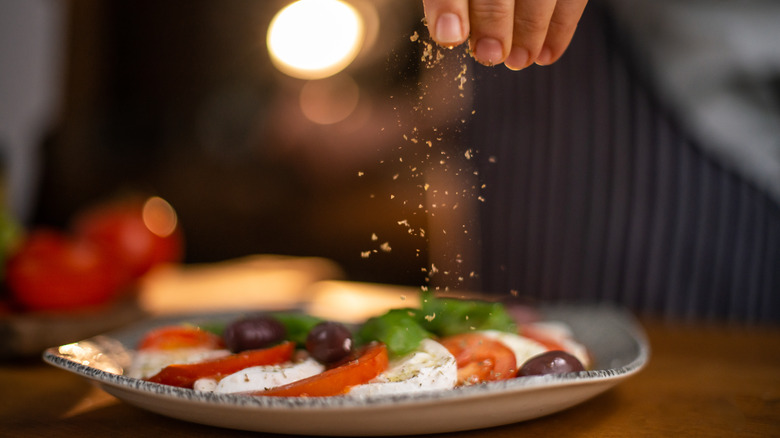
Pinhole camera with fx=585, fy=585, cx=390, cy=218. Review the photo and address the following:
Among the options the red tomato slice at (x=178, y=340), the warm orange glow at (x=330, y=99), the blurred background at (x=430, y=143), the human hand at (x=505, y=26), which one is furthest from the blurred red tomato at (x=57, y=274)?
the warm orange glow at (x=330, y=99)

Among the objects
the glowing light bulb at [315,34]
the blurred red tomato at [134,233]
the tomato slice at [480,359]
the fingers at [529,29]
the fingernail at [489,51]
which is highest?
the glowing light bulb at [315,34]

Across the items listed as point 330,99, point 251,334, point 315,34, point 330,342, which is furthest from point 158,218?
point 330,99

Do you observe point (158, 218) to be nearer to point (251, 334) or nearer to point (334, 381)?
point (251, 334)

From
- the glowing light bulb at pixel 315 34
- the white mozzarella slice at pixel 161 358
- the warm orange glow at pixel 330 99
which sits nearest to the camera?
the white mozzarella slice at pixel 161 358

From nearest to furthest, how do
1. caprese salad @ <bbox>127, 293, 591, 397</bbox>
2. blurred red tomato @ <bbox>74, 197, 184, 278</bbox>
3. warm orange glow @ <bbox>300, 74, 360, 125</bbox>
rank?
caprese salad @ <bbox>127, 293, 591, 397</bbox>, blurred red tomato @ <bbox>74, 197, 184, 278</bbox>, warm orange glow @ <bbox>300, 74, 360, 125</bbox>

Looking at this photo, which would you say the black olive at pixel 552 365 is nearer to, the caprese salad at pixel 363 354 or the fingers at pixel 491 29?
the caprese salad at pixel 363 354

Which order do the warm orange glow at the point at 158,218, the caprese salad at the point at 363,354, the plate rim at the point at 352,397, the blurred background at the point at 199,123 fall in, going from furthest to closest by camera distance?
the blurred background at the point at 199,123 → the warm orange glow at the point at 158,218 → the caprese salad at the point at 363,354 → the plate rim at the point at 352,397

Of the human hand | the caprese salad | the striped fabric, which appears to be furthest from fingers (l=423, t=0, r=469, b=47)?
the striped fabric

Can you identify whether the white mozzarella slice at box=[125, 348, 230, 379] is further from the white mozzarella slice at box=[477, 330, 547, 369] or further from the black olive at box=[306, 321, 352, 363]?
the white mozzarella slice at box=[477, 330, 547, 369]
